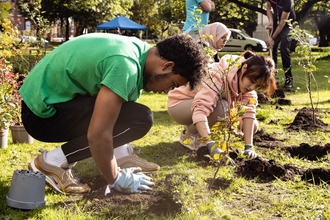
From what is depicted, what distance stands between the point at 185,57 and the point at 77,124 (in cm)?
92

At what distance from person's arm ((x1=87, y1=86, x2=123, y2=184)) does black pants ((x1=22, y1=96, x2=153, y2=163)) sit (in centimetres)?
40

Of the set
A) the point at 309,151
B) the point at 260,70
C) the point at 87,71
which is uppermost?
the point at 87,71

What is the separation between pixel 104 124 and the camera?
97.7 inches

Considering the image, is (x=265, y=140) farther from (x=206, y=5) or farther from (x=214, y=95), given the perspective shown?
(x=206, y=5)

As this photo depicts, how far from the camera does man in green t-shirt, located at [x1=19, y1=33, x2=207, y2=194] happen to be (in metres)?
2.49

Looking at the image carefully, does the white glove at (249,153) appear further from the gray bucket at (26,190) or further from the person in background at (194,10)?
the person in background at (194,10)

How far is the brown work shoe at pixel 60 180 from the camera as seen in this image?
3.05 meters

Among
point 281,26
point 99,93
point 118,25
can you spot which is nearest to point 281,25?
point 281,26

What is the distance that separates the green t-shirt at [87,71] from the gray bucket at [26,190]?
1.35 ft

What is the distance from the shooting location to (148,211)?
274 cm

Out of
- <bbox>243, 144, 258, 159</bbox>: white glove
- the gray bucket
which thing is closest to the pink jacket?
<bbox>243, 144, 258, 159</bbox>: white glove

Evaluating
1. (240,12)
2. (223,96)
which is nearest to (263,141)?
(223,96)

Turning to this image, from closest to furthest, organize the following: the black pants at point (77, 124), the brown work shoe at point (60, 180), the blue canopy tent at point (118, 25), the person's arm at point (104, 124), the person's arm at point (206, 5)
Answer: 1. the person's arm at point (104, 124)
2. the black pants at point (77, 124)
3. the brown work shoe at point (60, 180)
4. the person's arm at point (206, 5)
5. the blue canopy tent at point (118, 25)

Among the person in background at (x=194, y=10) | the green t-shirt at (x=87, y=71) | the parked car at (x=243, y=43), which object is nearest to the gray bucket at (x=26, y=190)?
the green t-shirt at (x=87, y=71)
